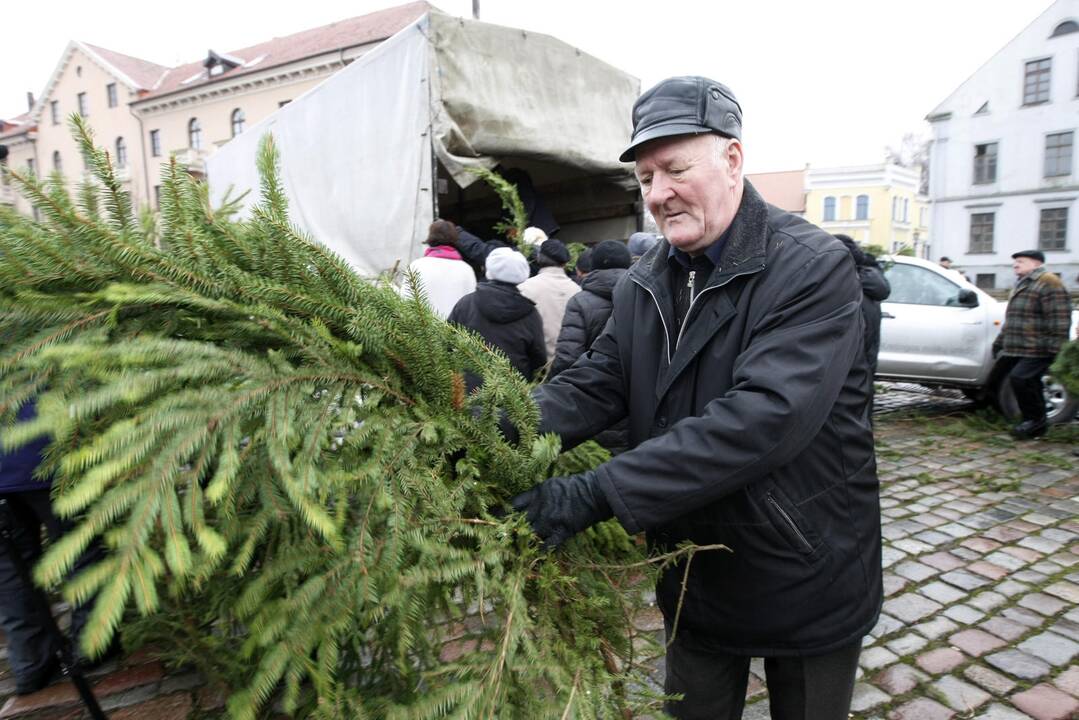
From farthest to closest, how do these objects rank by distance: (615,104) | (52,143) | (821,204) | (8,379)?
(821,204) → (52,143) → (615,104) → (8,379)

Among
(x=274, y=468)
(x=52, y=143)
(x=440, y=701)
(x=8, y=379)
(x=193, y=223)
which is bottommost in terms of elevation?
(x=440, y=701)

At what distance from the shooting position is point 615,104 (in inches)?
244

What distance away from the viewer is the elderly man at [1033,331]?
6.40m

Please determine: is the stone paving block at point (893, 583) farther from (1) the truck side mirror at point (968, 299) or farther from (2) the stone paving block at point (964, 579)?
(1) the truck side mirror at point (968, 299)

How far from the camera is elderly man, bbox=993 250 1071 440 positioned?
6402 mm

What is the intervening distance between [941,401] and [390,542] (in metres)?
9.39

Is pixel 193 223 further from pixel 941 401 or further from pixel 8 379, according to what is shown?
pixel 941 401

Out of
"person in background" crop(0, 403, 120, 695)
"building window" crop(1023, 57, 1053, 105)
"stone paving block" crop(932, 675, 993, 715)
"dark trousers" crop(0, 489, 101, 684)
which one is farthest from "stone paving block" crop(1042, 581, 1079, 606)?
"building window" crop(1023, 57, 1053, 105)

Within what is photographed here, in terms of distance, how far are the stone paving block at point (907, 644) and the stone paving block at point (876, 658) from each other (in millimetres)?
41

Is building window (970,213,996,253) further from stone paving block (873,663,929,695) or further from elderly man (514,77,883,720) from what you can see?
elderly man (514,77,883,720)

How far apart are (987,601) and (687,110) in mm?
3462

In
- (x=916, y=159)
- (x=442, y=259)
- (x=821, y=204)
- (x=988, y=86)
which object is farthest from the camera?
(x=916, y=159)

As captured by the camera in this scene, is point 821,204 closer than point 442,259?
No

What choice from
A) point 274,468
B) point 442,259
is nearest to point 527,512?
point 274,468
